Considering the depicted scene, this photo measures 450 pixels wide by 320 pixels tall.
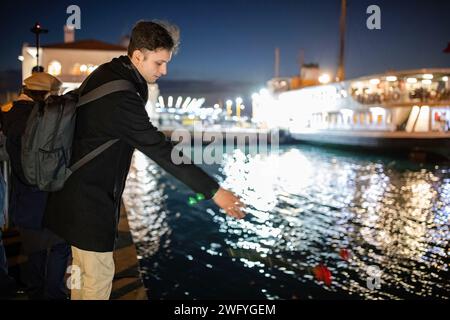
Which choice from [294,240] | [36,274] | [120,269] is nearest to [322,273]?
[294,240]

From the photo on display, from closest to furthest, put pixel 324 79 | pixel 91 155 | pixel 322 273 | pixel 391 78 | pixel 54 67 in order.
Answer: pixel 91 155, pixel 322 273, pixel 391 78, pixel 54 67, pixel 324 79

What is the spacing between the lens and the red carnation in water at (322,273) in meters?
7.12

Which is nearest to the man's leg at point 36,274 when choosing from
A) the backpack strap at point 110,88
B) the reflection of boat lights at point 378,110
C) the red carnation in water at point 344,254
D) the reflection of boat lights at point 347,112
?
the backpack strap at point 110,88

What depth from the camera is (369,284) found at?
691 cm

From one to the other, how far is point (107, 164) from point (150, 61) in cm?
61

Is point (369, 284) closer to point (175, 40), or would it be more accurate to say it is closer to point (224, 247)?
point (224, 247)

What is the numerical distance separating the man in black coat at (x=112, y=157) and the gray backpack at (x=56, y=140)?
3 cm

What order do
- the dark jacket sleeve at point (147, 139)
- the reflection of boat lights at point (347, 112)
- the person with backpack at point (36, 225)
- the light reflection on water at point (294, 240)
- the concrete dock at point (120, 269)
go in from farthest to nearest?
1. the reflection of boat lights at point (347, 112)
2. the light reflection on water at point (294, 240)
3. the concrete dock at point (120, 269)
4. the person with backpack at point (36, 225)
5. the dark jacket sleeve at point (147, 139)

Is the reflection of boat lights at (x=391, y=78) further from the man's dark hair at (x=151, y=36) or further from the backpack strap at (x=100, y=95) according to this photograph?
the backpack strap at (x=100, y=95)

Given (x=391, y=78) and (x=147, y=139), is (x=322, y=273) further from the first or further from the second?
(x=391, y=78)

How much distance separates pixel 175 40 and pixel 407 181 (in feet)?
62.2

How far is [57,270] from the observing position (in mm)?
3508

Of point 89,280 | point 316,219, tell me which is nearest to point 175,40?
point 89,280

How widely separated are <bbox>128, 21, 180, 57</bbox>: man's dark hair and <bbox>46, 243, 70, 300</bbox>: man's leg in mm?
1833
